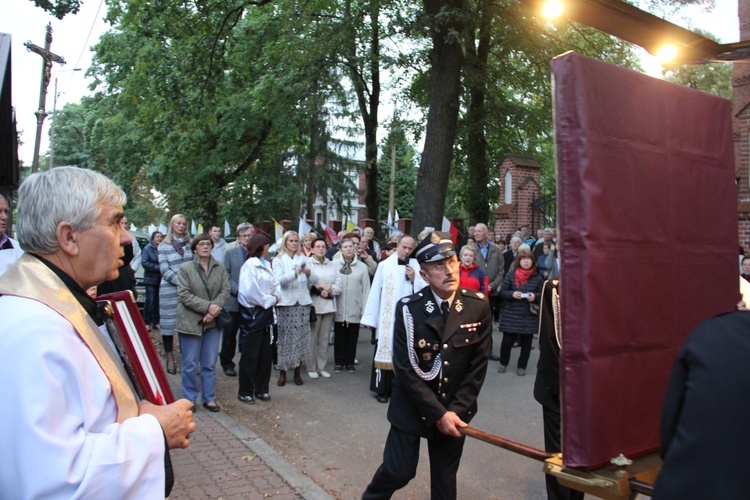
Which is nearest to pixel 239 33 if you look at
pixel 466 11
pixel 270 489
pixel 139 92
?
pixel 139 92

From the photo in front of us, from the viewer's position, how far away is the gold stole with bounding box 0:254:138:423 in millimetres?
1651

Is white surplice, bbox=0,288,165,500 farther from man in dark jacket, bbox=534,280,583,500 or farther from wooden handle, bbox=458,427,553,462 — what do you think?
man in dark jacket, bbox=534,280,583,500

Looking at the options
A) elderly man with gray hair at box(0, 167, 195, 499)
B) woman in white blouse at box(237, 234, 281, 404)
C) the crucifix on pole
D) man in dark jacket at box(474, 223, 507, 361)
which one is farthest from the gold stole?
the crucifix on pole

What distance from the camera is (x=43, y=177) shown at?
189 centimetres

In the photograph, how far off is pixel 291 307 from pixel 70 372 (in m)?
6.73

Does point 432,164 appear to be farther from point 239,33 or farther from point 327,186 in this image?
point 327,186

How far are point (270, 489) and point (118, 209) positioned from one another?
3492 millimetres

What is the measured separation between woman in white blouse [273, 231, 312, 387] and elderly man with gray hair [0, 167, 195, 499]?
20.3 ft

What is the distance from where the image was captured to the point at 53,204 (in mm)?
1825

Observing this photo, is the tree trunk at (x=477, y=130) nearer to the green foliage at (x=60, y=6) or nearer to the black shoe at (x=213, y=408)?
the green foliage at (x=60, y=6)

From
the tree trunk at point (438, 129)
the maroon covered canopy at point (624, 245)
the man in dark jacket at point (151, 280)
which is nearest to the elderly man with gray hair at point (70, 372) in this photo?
the maroon covered canopy at point (624, 245)

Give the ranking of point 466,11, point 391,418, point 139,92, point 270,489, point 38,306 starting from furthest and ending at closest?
1. point 139,92
2. point 466,11
3. point 270,489
4. point 391,418
5. point 38,306

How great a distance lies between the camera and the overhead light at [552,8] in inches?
115

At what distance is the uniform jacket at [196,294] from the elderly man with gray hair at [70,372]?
16.6 ft
